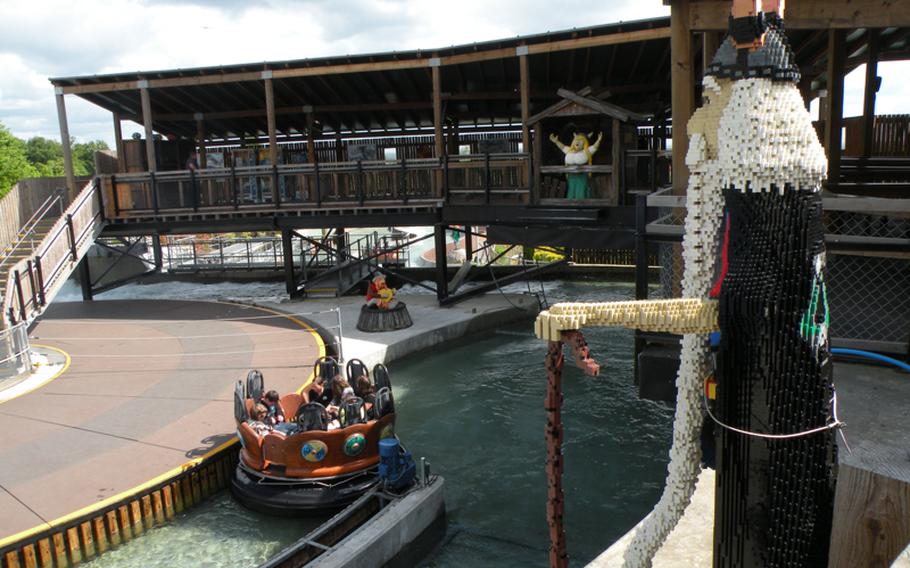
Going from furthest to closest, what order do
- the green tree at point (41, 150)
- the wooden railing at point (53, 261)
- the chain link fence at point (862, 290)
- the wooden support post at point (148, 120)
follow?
1. the green tree at point (41, 150)
2. the wooden support post at point (148, 120)
3. the wooden railing at point (53, 261)
4. the chain link fence at point (862, 290)

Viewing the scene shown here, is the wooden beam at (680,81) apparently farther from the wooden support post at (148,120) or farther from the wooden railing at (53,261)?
the wooden support post at (148,120)

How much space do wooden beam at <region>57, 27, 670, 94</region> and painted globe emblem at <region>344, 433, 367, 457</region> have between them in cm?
1085

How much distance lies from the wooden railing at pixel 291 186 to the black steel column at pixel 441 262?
3.12ft

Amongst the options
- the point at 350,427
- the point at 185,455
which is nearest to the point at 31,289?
the point at 185,455

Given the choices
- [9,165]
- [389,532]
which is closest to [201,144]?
[389,532]

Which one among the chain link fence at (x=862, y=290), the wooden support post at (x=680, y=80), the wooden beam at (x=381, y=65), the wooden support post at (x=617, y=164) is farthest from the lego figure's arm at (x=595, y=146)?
the wooden support post at (x=680, y=80)

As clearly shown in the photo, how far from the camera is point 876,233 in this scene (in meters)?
8.95

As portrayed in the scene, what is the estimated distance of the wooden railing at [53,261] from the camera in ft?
47.2

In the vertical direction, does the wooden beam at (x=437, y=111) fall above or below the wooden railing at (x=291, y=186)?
above

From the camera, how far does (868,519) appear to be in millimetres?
4434

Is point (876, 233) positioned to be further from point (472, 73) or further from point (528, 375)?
point (472, 73)

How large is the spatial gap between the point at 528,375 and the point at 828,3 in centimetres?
955

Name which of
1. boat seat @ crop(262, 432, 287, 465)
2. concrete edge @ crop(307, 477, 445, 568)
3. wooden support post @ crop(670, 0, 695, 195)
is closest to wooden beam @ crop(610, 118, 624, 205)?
wooden support post @ crop(670, 0, 695, 195)

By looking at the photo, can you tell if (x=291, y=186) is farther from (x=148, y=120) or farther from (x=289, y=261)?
(x=148, y=120)
